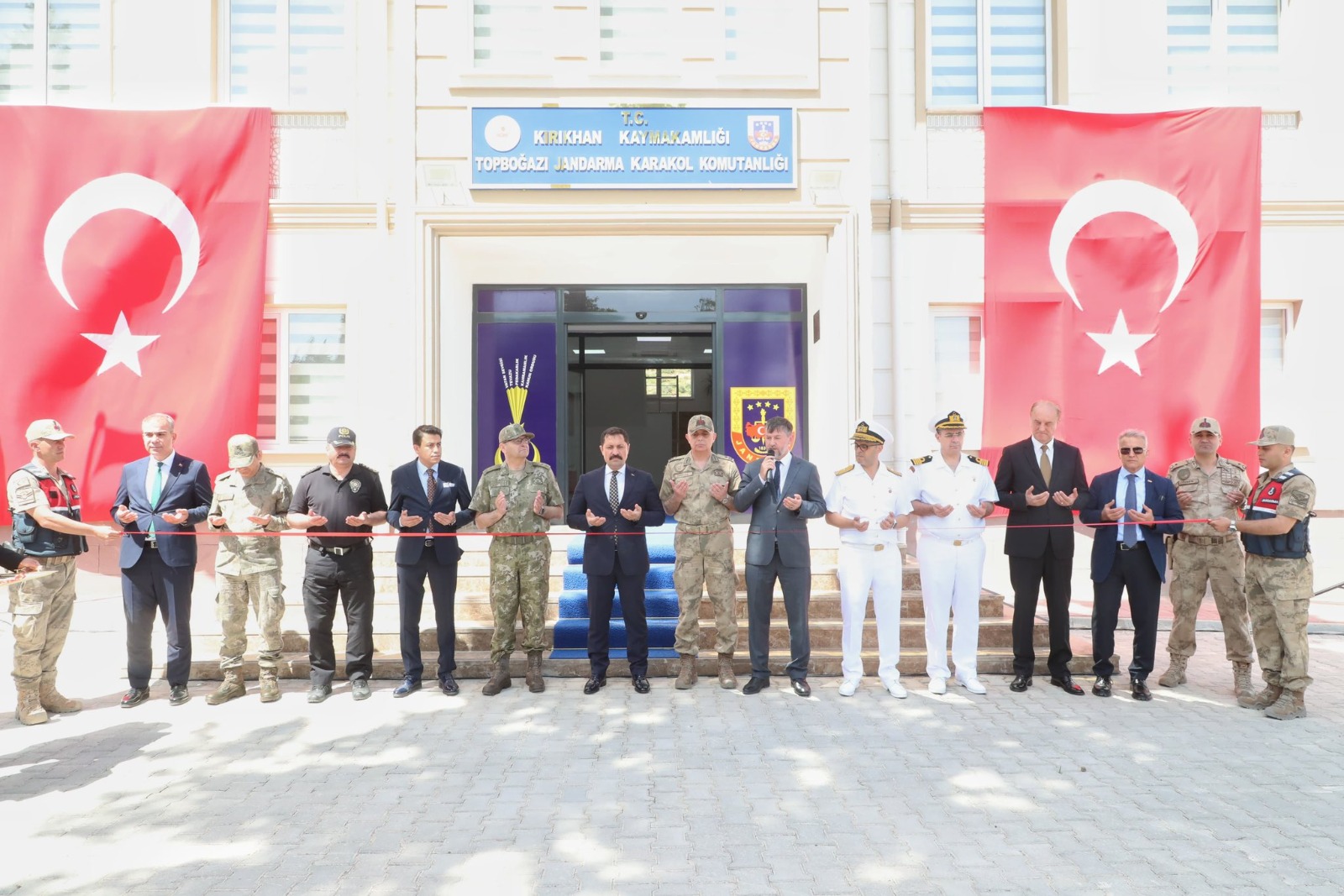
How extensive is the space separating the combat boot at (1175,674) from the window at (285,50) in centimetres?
959

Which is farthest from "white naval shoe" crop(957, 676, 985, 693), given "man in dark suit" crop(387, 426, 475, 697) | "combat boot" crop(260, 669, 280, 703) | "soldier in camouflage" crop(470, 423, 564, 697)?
"combat boot" crop(260, 669, 280, 703)

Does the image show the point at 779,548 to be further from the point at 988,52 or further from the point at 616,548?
the point at 988,52

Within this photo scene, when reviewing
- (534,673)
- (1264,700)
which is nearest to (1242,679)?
(1264,700)

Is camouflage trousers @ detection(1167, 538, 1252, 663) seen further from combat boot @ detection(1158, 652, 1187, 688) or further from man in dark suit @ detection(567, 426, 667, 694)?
man in dark suit @ detection(567, 426, 667, 694)

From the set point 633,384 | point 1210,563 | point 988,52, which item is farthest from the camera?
point 633,384

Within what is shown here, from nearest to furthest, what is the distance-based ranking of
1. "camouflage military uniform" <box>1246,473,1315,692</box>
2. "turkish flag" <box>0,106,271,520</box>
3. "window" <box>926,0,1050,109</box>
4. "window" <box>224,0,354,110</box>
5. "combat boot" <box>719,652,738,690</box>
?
1. "camouflage military uniform" <box>1246,473,1315,692</box>
2. "combat boot" <box>719,652,738,690</box>
3. "turkish flag" <box>0,106,271,520</box>
4. "window" <box>224,0,354,110</box>
5. "window" <box>926,0,1050,109</box>

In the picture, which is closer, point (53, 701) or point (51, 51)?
point (53, 701)

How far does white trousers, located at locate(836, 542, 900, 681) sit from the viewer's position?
6.29 meters

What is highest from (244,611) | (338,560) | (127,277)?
(127,277)

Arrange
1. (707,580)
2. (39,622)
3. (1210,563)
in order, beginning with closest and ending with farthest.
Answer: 1. (39,622)
2. (1210,563)
3. (707,580)

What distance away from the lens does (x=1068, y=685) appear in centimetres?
619

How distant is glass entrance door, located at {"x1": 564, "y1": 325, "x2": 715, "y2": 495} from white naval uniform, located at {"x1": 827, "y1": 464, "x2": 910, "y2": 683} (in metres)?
3.42

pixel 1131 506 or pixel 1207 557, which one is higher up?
pixel 1131 506

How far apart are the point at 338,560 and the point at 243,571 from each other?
0.71 metres
